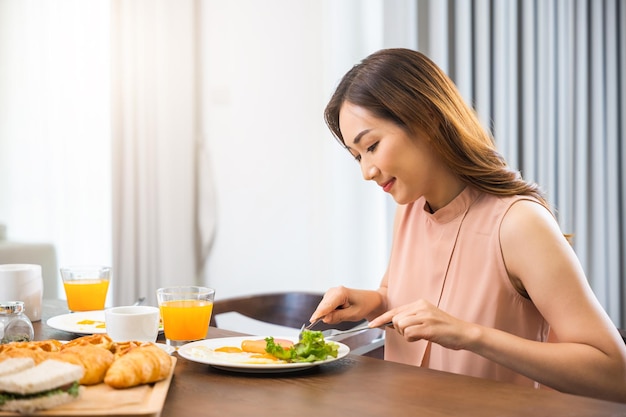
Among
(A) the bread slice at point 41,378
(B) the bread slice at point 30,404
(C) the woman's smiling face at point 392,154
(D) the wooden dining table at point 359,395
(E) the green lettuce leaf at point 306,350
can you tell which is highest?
(C) the woman's smiling face at point 392,154

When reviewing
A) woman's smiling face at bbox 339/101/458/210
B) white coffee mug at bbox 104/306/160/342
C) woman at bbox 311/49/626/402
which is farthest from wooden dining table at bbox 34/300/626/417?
woman's smiling face at bbox 339/101/458/210

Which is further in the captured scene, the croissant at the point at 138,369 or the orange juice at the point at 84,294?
the orange juice at the point at 84,294

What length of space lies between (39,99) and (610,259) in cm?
315

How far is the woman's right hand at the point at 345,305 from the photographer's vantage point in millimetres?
1481

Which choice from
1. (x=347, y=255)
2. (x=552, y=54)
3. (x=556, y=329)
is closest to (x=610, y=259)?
(x=552, y=54)

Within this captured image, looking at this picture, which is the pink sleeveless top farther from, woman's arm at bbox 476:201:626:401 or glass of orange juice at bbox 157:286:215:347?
glass of orange juice at bbox 157:286:215:347

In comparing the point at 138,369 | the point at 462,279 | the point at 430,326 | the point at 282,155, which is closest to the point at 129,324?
the point at 138,369

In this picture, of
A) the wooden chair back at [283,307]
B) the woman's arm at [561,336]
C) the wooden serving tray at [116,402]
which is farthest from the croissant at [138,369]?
the wooden chair back at [283,307]

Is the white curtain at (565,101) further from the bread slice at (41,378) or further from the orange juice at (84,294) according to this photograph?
Answer: the bread slice at (41,378)

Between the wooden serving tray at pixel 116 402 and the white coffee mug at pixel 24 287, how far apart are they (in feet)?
2.40

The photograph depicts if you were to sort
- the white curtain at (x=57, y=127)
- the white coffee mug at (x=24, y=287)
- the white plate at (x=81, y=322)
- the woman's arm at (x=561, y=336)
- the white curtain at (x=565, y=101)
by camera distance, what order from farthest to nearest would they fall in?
the white curtain at (x=565, y=101) → the white curtain at (x=57, y=127) → the white coffee mug at (x=24, y=287) → the white plate at (x=81, y=322) → the woman's arm at (x=561, y=336)

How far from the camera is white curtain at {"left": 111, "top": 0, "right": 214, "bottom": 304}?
9.79 feet

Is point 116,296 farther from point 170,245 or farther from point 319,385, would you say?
point 319,385

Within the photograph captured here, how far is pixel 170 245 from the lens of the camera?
3281mm
